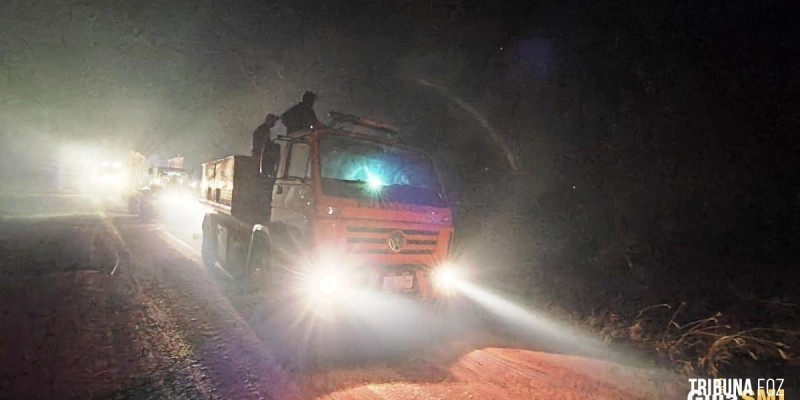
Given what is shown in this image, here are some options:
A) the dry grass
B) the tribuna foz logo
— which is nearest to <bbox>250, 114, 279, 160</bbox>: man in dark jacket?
the dry grass

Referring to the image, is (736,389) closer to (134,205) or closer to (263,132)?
(263,132)

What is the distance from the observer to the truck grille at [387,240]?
5.03 metres

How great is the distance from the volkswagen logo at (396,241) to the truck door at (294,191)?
1052 millimetres

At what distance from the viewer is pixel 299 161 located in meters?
5.66

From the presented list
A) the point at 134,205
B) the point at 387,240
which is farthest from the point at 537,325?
the point at 134,205

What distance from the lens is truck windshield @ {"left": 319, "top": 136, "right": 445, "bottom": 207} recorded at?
208 inches

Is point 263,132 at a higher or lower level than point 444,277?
higher

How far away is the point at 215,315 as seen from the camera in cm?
543

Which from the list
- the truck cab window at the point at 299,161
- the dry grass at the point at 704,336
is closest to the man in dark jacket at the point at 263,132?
the truck cab window at the point at 299,161

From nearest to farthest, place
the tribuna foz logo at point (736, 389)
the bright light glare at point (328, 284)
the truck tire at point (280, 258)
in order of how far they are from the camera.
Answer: the tribuna foz logo at point (736, 389) → the bright light glare at point (328, 284) → the truck tire at point (280, 258)

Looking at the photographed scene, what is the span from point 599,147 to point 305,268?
19.9 feet

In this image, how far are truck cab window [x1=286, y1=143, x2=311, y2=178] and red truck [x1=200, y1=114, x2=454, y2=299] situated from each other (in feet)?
0.05

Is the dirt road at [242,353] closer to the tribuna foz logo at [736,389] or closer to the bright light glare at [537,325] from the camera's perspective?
the tribuna foz logo at [736,389]

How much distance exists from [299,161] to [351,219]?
1301 millimetres
